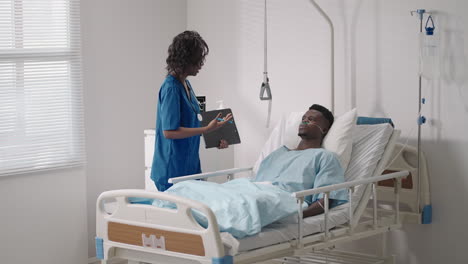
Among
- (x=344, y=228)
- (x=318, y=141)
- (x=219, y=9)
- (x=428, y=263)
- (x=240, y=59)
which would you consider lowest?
(x=428, y=263)

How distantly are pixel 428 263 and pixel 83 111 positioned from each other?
7.63 ft

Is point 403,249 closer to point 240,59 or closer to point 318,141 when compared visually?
point 318,141

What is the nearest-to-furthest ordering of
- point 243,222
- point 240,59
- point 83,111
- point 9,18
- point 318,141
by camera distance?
point 243,222, point 318,141, point 9,18, point 83,111, point 240,59

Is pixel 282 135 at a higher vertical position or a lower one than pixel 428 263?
higher

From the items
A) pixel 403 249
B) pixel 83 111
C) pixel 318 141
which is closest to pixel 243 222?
pixel 318 141

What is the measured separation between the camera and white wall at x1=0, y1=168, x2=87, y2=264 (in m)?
4.13

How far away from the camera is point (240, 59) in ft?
16.2

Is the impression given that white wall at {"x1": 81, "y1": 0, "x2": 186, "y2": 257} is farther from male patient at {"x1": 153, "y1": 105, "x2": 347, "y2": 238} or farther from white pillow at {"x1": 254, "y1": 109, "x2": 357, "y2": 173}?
male patient at {"x1": 153, "y1": 105, "x2": 347, "y2": 238}

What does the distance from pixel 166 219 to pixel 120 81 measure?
206cm

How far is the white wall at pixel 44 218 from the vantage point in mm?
4133

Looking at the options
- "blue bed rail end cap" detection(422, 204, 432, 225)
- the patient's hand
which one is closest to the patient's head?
the patient's hand

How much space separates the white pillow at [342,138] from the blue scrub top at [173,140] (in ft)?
2.38

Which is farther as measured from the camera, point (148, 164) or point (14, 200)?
point (148, 164)

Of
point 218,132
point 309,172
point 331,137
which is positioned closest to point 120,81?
point 218,132
